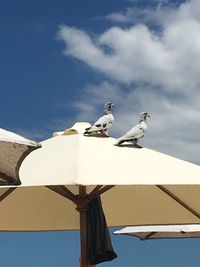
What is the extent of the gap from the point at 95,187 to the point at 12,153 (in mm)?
2434

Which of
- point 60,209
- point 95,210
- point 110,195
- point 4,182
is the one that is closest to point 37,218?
point 60,209

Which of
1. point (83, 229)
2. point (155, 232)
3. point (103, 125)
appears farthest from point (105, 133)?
point (155, 232)

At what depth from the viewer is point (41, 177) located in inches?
194

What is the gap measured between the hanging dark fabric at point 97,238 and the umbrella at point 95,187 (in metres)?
0.06

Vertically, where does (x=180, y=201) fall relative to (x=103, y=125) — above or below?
below

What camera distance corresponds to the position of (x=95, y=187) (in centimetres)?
598

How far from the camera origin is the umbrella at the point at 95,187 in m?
4.87

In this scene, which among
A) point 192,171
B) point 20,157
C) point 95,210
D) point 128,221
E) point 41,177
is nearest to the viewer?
point 20,157

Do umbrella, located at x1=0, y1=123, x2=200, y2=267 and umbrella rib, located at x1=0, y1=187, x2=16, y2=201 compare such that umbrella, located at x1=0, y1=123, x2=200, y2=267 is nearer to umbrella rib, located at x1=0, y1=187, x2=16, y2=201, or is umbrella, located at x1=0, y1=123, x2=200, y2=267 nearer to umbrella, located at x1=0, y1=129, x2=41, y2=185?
umbrella rib, located at x1=0, y1=187, x2=16, y2=201

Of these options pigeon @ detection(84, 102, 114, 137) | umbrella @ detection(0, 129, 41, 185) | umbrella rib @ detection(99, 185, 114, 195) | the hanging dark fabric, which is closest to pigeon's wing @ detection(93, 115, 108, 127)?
pigeon @ detection(84, 102, 114, 137)

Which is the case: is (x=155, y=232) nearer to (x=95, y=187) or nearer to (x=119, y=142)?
(x=95, y=187)

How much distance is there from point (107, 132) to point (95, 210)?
2.43 feet

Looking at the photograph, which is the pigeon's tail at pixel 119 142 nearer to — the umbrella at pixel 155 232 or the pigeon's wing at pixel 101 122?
the pigeon's wing at pixel 101 122

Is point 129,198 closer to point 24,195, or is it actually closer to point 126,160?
point 24,195
